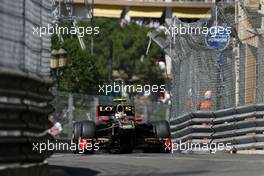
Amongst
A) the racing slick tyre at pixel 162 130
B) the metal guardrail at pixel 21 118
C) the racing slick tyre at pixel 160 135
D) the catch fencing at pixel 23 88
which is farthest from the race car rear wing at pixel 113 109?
the metal guardrail at pixel 21 118

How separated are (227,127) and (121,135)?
2.64 meters

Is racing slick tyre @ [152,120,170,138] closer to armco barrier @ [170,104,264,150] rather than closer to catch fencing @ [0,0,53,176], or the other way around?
armco barrier @ [170,104,264,150]

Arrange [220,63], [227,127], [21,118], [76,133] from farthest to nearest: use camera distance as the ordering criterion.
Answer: [220,63], [76,133], [227,127], [21,118]

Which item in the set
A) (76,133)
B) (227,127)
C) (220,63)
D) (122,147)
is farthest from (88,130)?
(220,63)

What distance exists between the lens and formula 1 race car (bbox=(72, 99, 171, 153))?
2100cm

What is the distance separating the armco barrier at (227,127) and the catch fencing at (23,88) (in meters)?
9.41

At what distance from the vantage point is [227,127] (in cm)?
2078

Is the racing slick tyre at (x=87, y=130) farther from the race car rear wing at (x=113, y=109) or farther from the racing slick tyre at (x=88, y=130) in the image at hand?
the race car rear wing at (x=113, y=109)

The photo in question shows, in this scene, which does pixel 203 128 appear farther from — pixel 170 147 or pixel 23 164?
pixel 23 164

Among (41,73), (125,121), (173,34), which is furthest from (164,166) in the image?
(173,34)

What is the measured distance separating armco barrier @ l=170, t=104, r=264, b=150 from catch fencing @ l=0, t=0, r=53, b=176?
9410 millimetres

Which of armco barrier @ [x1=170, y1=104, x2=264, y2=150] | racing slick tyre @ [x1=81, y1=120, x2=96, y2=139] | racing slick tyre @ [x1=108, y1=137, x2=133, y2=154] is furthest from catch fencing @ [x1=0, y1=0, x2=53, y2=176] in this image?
racing slick tyre @ [x1=108, y1=137, x2=133, y2=154]

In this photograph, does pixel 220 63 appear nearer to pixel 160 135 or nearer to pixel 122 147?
pixel 160 135

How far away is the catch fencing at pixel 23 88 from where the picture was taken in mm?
8609
